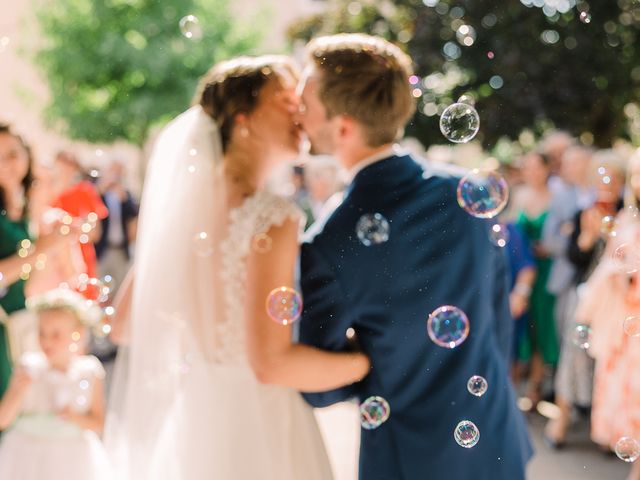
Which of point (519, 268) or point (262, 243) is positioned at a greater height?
point (262, 243)

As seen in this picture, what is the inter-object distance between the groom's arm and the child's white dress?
1337 mm

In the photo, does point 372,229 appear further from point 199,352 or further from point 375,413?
point 199,352

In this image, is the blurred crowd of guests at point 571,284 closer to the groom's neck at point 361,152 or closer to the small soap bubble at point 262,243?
the groom's neck at point 361,152

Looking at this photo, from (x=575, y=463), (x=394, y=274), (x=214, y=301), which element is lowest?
(x=575, y=463)

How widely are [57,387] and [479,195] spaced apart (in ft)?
5.54

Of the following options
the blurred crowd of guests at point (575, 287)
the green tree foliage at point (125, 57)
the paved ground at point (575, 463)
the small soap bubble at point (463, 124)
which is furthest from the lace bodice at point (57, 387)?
the green tree foliage at point (125, 57)

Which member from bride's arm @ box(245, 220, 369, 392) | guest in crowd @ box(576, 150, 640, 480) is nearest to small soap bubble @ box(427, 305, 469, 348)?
bride's arm @ box(245, 220, 369, 392)

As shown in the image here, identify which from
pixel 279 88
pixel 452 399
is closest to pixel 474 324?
pixel 452 399

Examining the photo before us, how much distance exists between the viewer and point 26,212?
3076 mm

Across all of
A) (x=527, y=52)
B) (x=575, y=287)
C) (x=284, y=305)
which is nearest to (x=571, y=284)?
(x=575, y=287)

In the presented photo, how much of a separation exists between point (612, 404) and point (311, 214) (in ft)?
7.12

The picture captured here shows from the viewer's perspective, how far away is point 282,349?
5.40ft

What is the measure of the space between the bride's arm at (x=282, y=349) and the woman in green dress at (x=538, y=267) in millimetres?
3302

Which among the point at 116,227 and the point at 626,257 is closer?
the point at 626,257
